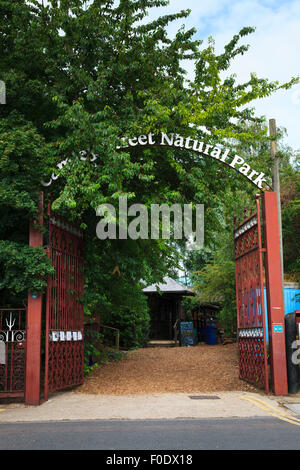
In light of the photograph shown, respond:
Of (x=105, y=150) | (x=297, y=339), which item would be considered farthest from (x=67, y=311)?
(x=297, y=339)

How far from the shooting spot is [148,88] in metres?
11.1

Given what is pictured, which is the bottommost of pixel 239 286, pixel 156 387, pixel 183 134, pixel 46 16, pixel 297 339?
pixel 156 387

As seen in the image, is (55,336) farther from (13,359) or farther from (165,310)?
(165,310)

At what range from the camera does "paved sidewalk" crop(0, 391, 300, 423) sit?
23.3 ft

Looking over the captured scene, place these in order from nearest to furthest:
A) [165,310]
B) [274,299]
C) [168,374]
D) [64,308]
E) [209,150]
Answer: [274,299]
[64,308]
[209,150]
[168,374]
[165,310]

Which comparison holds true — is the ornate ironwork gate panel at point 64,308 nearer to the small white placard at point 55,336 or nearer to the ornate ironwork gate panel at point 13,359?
the small white placard at point 55,336

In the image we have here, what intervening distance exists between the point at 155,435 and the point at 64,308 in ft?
14.6

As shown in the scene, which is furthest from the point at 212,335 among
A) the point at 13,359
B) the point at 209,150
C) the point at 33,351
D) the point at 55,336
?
the point at 13,359

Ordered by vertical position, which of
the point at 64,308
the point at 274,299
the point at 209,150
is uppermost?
the point at 209,150

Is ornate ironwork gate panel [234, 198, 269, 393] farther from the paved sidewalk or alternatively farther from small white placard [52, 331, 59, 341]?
small white placard [52, 331, 59, 341]

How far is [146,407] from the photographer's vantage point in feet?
25.4

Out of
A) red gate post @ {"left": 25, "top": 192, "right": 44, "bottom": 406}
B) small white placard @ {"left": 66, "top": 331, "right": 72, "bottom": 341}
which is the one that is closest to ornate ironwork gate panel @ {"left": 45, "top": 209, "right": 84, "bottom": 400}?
small white placard @ {"left": 66, "top": 331, "right": 72, "bottom": 341}
